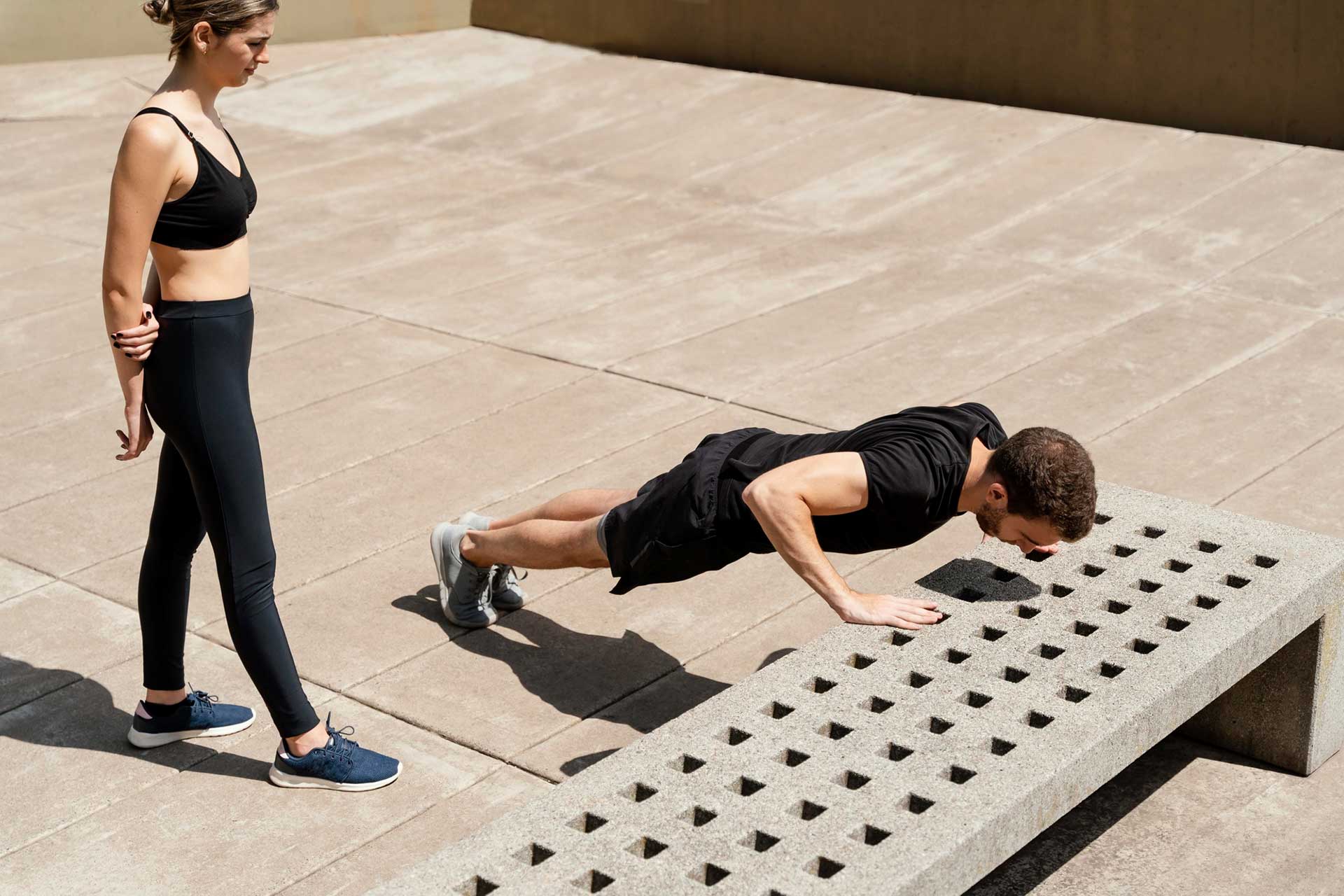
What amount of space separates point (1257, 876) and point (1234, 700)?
69 centimetres

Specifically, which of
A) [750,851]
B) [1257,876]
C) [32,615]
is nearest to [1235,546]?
[1257,876]

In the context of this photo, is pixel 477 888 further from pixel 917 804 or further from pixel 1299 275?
pixel 1299 275

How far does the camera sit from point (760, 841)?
338cm

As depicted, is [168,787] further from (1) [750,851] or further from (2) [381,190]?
(2) [381,190]

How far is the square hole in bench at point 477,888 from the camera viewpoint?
3275mm

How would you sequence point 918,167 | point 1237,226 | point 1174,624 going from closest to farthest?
point 1174,624, point 1237,226, point 918,167

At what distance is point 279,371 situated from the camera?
25.7 ft

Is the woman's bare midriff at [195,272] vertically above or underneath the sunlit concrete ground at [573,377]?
above

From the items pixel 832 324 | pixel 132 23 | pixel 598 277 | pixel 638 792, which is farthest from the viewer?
pixel 132 23

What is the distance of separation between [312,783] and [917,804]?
188cm

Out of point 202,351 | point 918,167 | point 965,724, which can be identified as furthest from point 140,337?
point 918,167

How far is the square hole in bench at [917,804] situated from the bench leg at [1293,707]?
5.07 ft

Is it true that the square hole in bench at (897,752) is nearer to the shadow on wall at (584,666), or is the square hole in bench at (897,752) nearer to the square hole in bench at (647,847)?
the square hole in bench at (647,847)

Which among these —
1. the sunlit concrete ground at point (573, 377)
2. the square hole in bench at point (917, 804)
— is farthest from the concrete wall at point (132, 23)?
the square hole in bench at point (917, 804)
